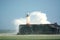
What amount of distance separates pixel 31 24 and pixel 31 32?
0.24 m

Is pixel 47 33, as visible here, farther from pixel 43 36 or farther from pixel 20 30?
pixel 20 30

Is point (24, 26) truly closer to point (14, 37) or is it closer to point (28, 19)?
point (28, 19)

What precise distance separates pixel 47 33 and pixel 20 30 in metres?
0.81

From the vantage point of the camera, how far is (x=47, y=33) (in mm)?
4281

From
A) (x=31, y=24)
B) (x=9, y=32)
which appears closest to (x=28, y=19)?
(x=31, y=24)

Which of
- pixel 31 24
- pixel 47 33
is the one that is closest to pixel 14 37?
pixel 31 24

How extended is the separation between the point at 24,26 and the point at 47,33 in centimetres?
72

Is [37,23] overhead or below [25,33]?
overhead

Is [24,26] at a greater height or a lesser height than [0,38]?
greater

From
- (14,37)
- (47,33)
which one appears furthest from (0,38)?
(47,33)

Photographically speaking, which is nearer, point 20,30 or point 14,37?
point 20,30

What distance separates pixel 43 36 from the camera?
14.9ft

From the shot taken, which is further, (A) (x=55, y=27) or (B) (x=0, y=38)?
(B) (x=0, y=38)

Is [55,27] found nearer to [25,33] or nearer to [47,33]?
[47,33]
